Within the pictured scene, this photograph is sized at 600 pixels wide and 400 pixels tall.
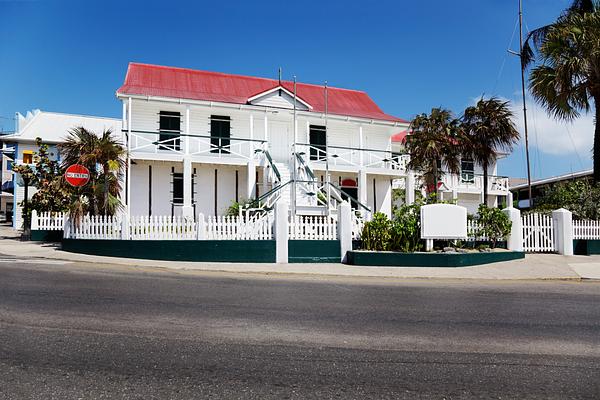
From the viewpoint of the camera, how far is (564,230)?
16.4m

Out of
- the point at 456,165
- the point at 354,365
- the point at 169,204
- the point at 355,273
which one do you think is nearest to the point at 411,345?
the point at 354,365

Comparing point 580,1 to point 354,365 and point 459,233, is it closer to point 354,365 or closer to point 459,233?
point 459,233

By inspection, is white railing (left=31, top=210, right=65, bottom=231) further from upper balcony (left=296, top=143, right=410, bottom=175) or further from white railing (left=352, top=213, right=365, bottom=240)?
white railing (left=352, top=213, right=365, bottom=240)

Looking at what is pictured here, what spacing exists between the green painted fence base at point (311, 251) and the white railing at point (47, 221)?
12466mm

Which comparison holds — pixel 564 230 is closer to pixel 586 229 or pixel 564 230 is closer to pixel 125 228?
pixel 586 229

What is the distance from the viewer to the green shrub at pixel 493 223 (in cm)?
1554

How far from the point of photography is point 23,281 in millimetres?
9508

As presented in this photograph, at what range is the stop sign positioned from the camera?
16086 millimetres

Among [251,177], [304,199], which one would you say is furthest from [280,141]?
[304,199]

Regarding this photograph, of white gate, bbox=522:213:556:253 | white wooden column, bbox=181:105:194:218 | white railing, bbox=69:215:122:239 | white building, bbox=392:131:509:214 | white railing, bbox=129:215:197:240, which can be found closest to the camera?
white railing, bbox=129:215:197:240

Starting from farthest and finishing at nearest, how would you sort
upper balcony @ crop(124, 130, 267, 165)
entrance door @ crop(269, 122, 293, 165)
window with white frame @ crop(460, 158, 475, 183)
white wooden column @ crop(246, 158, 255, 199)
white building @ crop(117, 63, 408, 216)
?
window with white frame @ crop(460, 158, 475, 183)
entrance door @ crop(269, 122, 293, 165)
white wooden column @ crop(246, 158, 255, 199)
white building @ crop(117, 63, 408, 216)
upper balcony @ crop(124, 130, 267, 165)

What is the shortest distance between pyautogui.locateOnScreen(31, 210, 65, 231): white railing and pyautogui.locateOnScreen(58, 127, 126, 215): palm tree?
18.7 feet

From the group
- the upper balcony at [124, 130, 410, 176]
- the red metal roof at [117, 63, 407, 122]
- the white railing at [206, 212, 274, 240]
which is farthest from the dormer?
the white railing at [206, 212, 274, 240]

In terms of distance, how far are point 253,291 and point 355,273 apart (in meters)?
3.99
